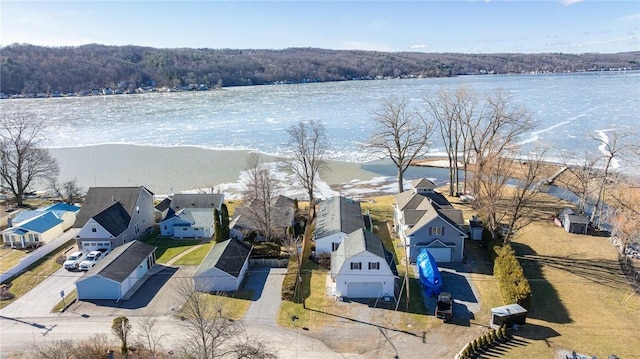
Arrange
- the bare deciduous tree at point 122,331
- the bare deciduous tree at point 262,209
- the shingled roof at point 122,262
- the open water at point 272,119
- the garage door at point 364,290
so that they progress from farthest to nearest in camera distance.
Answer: the open water at point 272,119
the bare deciduous tree at point 262,209
the shingled roof at point 122,262
the garage door at point 364,290
the bare deciduous tree at point 122,331

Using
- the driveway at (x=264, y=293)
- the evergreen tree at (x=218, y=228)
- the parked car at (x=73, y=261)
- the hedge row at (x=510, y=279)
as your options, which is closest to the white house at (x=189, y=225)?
the evergreen tree at (x=218, y=228)

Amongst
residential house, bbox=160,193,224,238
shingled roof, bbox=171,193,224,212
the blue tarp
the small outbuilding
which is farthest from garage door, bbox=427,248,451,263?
shingled roof, bbox=171,193,224,212

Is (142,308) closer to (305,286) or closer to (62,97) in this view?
(305,286)

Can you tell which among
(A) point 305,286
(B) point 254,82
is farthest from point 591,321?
(B) point 254,82

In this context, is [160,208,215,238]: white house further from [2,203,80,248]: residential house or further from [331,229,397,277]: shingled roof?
[331,229,397,277]: shingled roof

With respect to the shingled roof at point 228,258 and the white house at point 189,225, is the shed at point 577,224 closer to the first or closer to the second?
the shingled roof at point 228,258

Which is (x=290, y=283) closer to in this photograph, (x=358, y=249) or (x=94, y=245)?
(x=358, y=249)

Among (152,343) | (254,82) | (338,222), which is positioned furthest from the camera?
(254,82)
